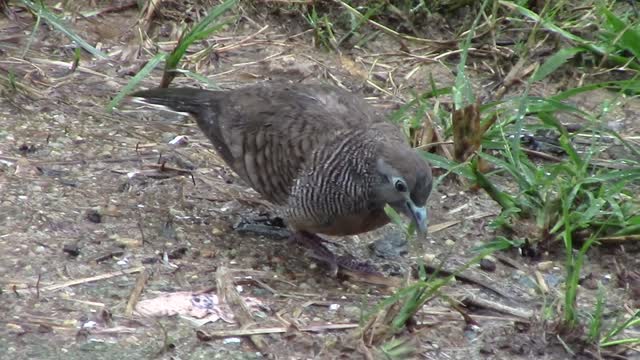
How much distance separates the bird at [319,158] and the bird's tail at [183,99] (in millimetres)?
40

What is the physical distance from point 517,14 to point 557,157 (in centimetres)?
132

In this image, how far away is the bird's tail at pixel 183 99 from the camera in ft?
18.6

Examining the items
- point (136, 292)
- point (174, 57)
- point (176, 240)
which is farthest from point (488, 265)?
point (174, 57)

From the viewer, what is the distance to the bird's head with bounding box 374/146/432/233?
4828 millimetres

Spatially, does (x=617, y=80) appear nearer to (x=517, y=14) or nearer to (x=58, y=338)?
(x=517, y=14)

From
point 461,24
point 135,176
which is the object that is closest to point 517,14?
point 461,24

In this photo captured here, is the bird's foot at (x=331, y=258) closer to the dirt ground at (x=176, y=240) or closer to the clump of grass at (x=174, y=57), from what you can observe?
the dirt ground at (x=176, y=240)

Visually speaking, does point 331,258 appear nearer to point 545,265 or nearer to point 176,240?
point 176,240

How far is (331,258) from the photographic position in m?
5.22

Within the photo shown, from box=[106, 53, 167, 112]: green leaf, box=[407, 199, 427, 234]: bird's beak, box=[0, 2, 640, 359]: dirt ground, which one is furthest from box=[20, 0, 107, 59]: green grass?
box=[407, 199, 427, 234]: bird's beak

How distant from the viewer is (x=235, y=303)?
4.71 metres

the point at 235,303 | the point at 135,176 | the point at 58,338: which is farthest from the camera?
the point at 135,176

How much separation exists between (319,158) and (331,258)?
0.42 metres

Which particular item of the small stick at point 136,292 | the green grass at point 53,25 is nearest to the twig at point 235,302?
the small stick at point 136,292
